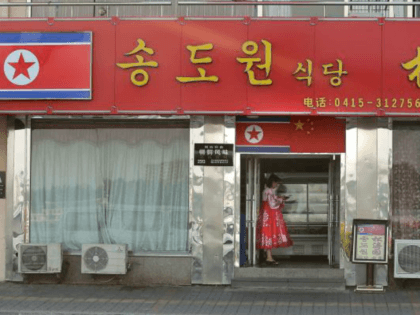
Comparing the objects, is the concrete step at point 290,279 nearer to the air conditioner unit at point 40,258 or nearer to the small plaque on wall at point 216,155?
the small plaque on wall at point 216,155

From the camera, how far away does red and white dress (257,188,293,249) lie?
49.1 ft

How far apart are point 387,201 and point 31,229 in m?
6.15

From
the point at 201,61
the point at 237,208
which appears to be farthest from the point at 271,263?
the point at 201,61

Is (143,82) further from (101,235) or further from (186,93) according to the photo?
(101,235)

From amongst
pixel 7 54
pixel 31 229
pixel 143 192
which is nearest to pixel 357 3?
pixel 143 192

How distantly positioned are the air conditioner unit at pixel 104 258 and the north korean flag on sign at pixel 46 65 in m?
2.55

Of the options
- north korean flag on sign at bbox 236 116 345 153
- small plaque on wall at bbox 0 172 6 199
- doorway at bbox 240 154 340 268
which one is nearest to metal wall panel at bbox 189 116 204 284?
north korean flag on sign at bbox 236 116 345 153

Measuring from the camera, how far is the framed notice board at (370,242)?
1366cm

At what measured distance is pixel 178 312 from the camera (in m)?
12.0

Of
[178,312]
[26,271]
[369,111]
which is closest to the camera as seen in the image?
[178,312]

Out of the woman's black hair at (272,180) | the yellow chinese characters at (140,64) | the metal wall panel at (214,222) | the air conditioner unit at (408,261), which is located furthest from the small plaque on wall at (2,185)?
the air conditioner unit at (408,261)

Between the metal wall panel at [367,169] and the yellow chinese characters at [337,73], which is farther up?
the yellow chinese characters at [337,73]

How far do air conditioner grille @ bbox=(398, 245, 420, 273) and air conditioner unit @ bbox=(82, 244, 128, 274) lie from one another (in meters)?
4.57

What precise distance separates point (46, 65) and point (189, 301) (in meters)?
4.49
